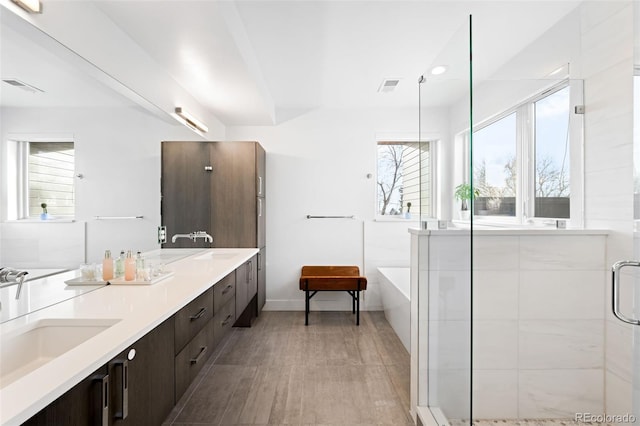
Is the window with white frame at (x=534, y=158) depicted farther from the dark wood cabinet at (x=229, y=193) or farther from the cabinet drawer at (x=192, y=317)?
the dark wood cabinet at (x=229, y=193)

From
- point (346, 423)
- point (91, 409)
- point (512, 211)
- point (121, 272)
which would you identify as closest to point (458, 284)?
point (512, 211)

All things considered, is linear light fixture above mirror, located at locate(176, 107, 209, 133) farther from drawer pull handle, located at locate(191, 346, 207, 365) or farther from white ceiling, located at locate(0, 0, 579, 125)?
drawer pull handle, located at locate(191, 346, 207, 365)

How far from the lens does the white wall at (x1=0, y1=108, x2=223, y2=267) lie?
1307mm

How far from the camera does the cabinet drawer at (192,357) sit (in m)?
1.43

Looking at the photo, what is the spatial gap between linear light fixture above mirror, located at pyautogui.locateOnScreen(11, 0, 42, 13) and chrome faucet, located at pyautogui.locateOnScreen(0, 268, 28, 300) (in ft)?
3.21

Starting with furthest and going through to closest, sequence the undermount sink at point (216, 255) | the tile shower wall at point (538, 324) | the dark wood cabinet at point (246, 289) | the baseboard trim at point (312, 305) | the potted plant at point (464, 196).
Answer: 1. the baseboard trim at point (312, 305)
2. the undermount sink at point (216, 255)
3. the dark wood cabinet at point (246, 289)
4. the tile shower wall at point (538, 324)
5. the potted plant at point (464, 196)

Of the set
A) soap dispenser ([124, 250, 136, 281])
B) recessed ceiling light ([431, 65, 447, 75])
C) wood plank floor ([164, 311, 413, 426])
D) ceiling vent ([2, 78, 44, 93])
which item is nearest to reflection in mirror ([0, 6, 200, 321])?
ceiling vent ([2, 78, 44, 93])

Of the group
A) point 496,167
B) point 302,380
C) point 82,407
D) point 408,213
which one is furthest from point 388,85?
point 82,407

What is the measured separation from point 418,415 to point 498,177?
1392 mm

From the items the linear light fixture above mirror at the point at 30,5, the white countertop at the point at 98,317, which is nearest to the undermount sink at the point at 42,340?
the white countertop at the point at 98,317

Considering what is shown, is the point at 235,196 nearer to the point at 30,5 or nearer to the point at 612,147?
the point at 30,5

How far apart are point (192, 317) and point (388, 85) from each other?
2.89 m

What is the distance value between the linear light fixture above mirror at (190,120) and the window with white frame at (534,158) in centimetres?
220

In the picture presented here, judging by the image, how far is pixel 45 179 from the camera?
1393 mm
